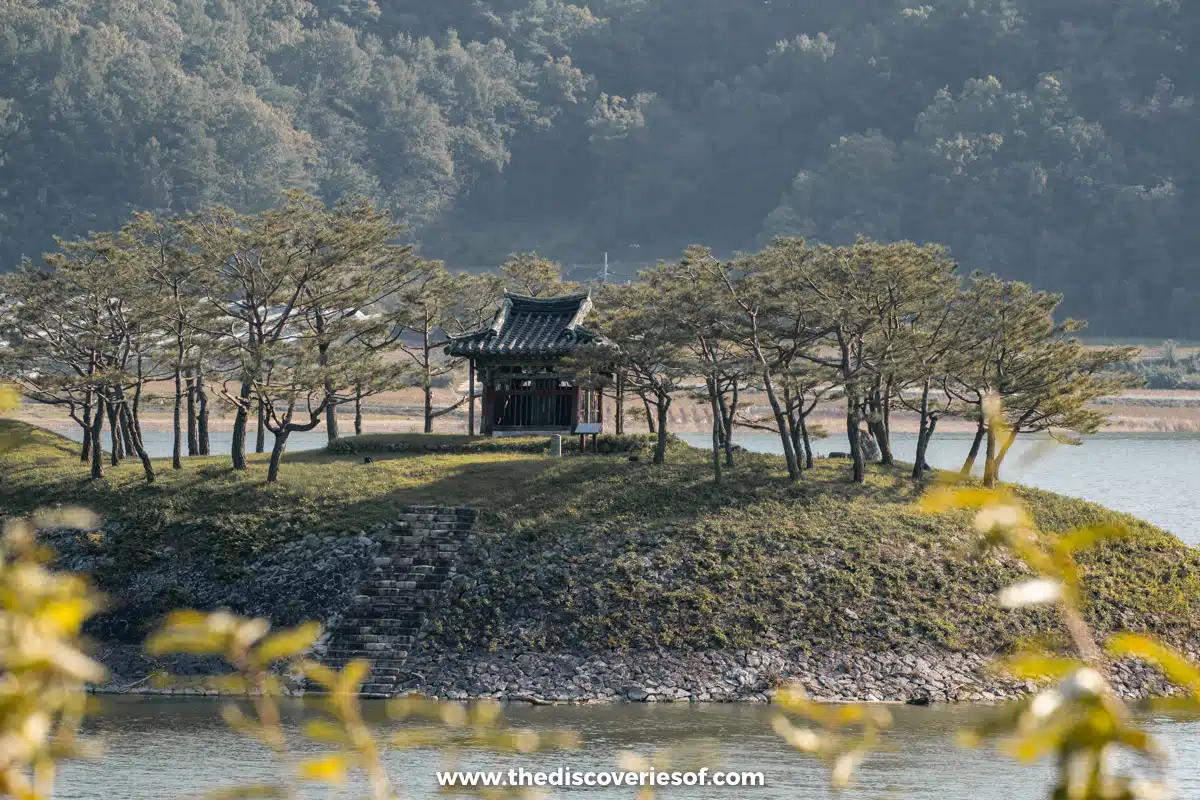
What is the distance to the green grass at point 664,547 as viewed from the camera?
29516 mm

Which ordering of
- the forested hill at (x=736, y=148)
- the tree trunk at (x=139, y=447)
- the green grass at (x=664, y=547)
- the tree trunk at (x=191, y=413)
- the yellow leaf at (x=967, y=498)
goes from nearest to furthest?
1. the yellow leaf at (x=967, y=498)
2. the green grass at (x=664, y=547)
3. the tree trunk at (x=139, y=447)
4. the tree trunk at (x=191, y=413)
5. the forested hill at (x=736, y=148)

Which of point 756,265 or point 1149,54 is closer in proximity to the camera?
point 756,265

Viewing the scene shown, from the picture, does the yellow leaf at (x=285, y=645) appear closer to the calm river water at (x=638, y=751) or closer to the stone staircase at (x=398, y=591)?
the calm river water at (x=638, y=751)

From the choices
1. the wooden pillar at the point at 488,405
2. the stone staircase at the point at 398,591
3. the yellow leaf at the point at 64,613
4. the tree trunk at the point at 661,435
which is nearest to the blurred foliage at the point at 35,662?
the yellow leaf at the point at 64,613

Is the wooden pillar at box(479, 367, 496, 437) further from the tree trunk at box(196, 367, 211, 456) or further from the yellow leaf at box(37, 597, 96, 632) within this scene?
the yellow leaf at box(37, 597, 96, 632)

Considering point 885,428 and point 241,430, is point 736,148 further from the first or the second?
point 241,430

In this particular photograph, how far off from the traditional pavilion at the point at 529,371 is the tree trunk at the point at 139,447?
9171 mm

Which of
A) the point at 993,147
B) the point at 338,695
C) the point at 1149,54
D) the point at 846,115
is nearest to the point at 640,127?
the point at 846,115

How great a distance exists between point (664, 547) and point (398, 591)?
604 centimetres

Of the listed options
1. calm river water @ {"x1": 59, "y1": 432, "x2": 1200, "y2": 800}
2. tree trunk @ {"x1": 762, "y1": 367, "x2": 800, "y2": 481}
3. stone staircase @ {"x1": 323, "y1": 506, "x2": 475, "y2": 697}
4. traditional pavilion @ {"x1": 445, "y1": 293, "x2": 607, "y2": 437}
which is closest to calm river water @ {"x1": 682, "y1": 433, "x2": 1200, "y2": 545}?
tree trunk @ {"x1": 762, "y1": 367, "x2": 800, "y2": 481}

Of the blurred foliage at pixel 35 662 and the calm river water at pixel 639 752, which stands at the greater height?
the blurred foliage at pixel 35 662

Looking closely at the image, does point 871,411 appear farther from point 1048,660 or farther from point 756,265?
point 1048,660

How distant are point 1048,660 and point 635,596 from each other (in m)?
27.9

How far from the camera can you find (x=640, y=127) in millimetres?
189875
